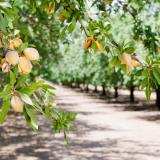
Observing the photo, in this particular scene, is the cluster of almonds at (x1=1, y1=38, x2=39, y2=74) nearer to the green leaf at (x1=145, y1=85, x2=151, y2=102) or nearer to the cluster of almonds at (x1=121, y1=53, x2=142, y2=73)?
the cluster of almonds at (x1=121, y1=53, x2=142, y2=73)

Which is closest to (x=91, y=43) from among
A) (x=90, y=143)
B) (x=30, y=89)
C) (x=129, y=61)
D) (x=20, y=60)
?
(x=129, y=61)

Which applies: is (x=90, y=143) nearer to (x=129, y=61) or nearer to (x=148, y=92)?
(x=148, y=92)

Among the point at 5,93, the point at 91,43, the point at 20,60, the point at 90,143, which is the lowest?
the point at 90,143

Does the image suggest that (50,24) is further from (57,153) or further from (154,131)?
(154,131)

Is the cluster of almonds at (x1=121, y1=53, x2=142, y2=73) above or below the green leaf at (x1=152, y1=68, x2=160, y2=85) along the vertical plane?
above

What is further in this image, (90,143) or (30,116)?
(90,143)

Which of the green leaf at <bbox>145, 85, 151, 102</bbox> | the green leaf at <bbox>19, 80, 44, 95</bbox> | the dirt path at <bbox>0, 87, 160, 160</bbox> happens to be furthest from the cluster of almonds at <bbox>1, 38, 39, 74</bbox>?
the dirt path at <bbox>0, 87, 160, 160</bbox>

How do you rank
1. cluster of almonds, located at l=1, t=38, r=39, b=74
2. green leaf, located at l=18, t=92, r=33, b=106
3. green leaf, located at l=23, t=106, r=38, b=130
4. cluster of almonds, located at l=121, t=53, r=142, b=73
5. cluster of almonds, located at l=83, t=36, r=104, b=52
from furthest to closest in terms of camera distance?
cluster of almonds, located at l=83, t=36, r=104, b=52
cluster of almonds, located at l=121, t=53, r=142, b=73
cluster of almonds, located at l=1, t=38, r=39, b=74
green leaf, located at l=23, t=106, r=38, b=130
green leaf, located at l=18, t=92, r=33, b=106

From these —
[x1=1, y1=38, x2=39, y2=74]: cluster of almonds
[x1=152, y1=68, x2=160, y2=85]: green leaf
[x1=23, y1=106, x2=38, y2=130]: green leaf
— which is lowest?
[x1=23, y1=106, x2=38, y2=130]: green leaf

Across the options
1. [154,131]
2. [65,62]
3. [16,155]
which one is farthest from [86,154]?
[65,62]

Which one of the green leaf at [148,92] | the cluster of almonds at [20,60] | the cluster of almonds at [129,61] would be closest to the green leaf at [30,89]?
the cluster of almonds at [20,60]

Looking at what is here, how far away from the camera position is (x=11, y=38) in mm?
2463

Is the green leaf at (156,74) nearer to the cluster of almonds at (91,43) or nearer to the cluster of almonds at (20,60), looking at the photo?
the cluster of almonds at (91,43)

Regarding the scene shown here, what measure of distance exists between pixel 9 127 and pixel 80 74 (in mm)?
28347
